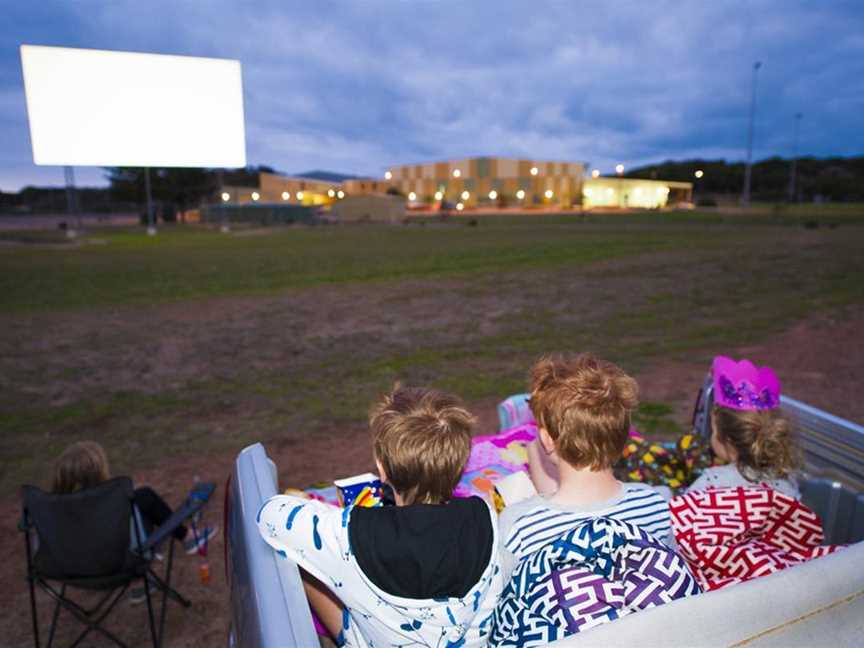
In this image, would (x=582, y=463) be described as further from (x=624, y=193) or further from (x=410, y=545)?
(x=624, y=193)

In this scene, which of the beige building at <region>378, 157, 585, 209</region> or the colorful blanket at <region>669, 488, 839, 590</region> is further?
the beige building at <region>378, 157, 585, 209</region>

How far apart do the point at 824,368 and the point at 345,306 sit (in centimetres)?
760

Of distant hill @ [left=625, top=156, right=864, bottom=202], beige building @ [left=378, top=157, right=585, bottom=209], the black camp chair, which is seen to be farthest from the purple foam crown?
distant hill @ [left=625, top=156, right=864, bottom=202]

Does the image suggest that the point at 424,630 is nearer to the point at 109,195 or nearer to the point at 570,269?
the point at 570,269

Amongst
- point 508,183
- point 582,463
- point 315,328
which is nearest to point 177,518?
point 582,463

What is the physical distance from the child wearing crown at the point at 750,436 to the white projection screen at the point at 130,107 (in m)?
2.14

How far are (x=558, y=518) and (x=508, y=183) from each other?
7094 centimetres

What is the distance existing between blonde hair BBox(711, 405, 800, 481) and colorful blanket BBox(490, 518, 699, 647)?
3.12 ft

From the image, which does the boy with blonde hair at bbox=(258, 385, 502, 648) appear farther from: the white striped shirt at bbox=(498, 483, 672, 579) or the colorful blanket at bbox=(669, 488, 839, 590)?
the colorful blanket at bbox=(669, 488, 839, 590)

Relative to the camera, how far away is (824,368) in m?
6.92

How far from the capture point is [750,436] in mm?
2168

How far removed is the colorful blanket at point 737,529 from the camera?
1.83m

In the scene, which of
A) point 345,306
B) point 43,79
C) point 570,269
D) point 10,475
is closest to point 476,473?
point 43,79

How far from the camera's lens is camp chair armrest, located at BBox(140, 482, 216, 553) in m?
2.62
